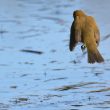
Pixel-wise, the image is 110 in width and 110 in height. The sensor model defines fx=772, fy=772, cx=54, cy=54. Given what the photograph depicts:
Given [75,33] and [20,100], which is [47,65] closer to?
[20,100]

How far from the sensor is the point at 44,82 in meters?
11.4

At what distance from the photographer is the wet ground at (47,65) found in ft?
33.5

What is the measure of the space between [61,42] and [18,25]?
260cm

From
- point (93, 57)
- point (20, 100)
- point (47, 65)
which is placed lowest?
point (20, 100)

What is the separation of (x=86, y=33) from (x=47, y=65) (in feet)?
12.3

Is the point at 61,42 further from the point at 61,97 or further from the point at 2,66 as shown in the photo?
the point at 61,97

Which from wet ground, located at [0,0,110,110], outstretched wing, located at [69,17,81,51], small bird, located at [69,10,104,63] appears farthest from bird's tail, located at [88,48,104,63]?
wet ground, located at [0,0,110,110]

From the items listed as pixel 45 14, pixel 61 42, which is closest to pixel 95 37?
pixel 61 42

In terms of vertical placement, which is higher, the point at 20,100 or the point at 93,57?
the point at 93,57

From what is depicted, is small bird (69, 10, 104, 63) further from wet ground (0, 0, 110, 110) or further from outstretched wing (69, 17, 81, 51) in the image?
wet ground (0, 0, 110, 110)

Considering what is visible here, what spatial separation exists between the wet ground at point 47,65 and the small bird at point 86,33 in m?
1.01

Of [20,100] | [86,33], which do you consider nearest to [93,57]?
[86,33]

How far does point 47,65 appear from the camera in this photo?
12.6 meters

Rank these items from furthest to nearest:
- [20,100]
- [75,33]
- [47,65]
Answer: [47,65], [20,100], [75,33]
